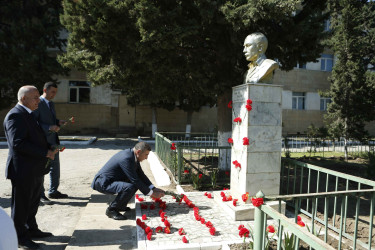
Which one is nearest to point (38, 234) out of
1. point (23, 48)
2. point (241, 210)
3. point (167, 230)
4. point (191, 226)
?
point (167, 230)

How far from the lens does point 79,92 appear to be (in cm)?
1888

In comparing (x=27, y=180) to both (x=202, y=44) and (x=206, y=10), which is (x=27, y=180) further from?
(x=202, y=44)

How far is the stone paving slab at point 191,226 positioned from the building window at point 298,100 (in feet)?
57.3

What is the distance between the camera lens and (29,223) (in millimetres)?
3566

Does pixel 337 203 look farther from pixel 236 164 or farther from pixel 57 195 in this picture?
pixel 57 195

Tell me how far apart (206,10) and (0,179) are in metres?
6.22

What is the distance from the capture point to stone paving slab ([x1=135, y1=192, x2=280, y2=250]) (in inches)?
129

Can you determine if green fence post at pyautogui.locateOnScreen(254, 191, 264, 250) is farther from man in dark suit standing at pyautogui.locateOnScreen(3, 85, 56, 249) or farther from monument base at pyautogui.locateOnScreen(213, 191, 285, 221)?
man in dark suit standing at pyautogui.locateOnScreen(3, 85, 56, 249)

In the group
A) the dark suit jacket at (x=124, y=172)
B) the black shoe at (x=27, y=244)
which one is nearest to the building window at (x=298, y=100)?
the dark suit jacket at (x=124, y=172)

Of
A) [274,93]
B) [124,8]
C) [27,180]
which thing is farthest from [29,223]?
[124,8]

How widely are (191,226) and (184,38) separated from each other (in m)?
4.17

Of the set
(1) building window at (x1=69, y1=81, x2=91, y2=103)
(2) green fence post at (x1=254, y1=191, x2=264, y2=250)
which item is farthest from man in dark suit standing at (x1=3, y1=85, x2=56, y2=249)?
(1) building window at (x1=69, y1=81, x2=91, y2=103)

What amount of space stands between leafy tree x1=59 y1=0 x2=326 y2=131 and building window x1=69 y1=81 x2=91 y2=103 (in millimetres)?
11753

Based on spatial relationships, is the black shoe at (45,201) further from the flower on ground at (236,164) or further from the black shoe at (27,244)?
the flower on ground at (236,164)
